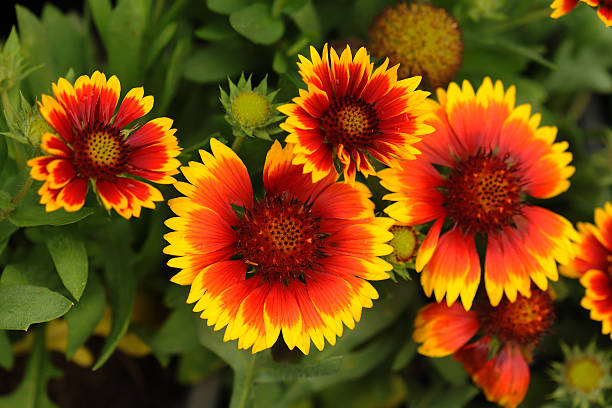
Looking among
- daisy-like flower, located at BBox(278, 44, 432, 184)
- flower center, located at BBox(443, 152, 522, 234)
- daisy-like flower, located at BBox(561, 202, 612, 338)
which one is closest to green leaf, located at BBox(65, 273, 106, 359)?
daisy-like flower, located at BBox(278, 44, 432, 184)

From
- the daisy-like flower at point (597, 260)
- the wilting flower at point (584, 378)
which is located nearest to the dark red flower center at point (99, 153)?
the daisy-like flower at point (597, 260)

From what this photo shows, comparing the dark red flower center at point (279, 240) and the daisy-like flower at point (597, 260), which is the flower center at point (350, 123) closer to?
the dark red flower center at point (279, 240)

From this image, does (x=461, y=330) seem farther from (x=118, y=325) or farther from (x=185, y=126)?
(x=185, y=126)

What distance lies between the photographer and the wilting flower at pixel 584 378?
1.08m

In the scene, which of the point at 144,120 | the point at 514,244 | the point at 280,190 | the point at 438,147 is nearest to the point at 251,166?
the point at 280,190

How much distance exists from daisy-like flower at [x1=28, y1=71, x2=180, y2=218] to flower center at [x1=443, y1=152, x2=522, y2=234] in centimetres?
48

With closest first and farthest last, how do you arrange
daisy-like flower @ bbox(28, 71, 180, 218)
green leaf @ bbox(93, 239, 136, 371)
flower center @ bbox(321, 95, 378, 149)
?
daisy-like flower @ bbox(28, 71, 180, 218)
flower center @ bbox(321, 95, 378, 149)
green leaf @ bbox(93, 239, 136, 371)

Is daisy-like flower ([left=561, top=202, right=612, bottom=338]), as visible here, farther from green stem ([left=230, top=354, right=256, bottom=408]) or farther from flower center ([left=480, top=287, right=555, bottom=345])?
green stem ([left=230, top=354, right=256, bottom=408])

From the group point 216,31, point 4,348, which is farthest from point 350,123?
point 4,348

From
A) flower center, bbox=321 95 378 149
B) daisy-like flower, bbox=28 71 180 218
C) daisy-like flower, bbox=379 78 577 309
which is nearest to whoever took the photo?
daisy-like flower, bbox=28 71 180 218

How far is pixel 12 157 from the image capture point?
0.93 meters

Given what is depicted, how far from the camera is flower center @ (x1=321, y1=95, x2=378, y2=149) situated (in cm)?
77

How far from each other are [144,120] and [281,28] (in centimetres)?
31

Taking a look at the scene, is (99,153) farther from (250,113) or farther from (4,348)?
(4,348)
